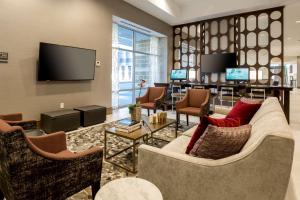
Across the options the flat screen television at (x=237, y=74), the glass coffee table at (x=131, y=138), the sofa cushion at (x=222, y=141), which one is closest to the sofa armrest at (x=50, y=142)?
the glass coffee table at (x=131, y=138)

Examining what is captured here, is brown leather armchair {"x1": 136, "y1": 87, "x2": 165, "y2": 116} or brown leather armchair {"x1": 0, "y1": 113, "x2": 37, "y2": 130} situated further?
brown leather armchair {"x1": 136, "y1": 87, "x2": 165, "y2": 116}

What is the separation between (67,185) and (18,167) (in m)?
0.37

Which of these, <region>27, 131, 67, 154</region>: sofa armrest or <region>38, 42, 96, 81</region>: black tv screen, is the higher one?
<region>38, 42, 96, 81</region>: black tv screen

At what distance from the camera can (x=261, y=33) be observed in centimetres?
668

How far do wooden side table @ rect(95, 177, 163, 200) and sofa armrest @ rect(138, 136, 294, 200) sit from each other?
7.0 inches

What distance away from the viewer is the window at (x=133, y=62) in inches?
260

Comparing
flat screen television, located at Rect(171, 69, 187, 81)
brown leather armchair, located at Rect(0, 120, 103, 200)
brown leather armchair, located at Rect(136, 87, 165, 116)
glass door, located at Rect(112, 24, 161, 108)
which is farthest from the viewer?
flat screen television, located at Rect(171, 69, 187, 81)

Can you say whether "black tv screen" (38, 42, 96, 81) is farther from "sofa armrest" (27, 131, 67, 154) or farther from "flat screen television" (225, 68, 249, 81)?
"flat screen television" (225, 68, 249, 81)

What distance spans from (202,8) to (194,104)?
413cm

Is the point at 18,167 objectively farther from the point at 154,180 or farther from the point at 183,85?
the point at 183,85

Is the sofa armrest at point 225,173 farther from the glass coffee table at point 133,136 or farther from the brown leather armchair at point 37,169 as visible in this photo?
the glass coffee table at point 133,136

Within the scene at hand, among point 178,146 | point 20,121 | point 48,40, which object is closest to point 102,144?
point 20,121

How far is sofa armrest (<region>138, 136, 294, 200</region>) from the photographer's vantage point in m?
1.03

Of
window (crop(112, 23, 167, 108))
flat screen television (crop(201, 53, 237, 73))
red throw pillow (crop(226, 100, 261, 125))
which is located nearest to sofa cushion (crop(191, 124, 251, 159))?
red throw pillow (crop(226, 100, 261, 125))
